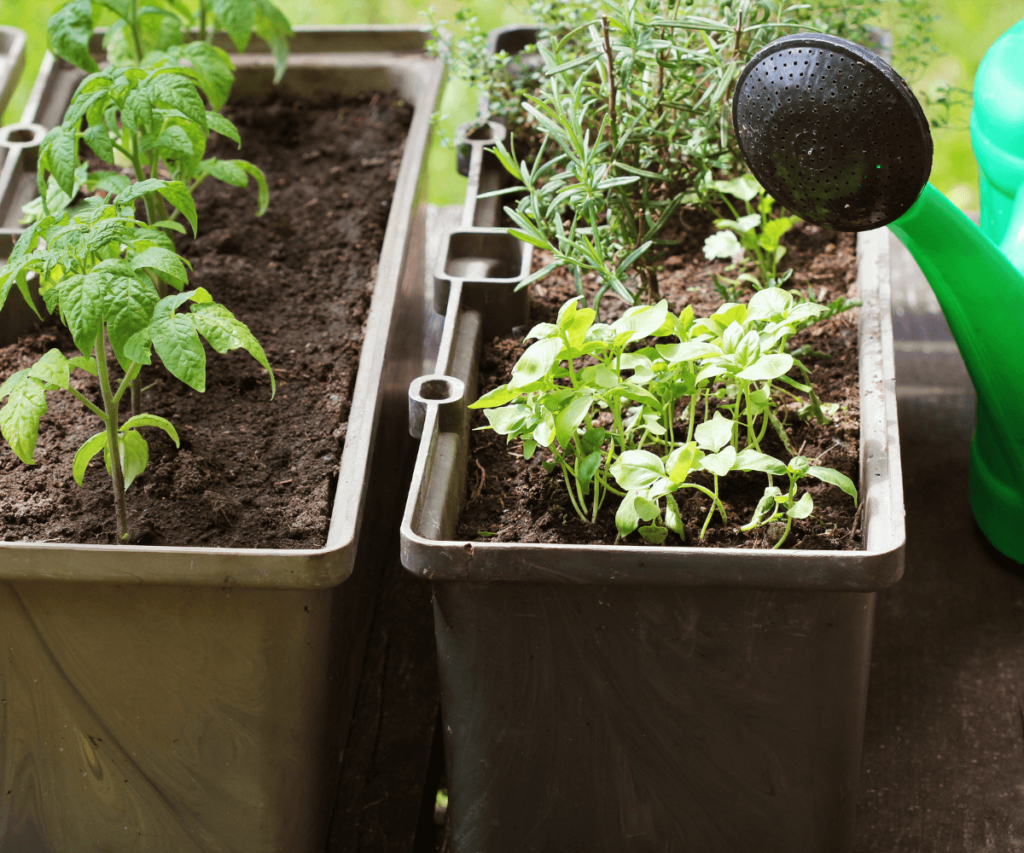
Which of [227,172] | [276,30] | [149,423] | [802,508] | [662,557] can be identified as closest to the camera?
[662,557]

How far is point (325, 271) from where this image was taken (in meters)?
1.39

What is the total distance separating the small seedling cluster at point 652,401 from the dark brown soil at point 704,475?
0.06 ft

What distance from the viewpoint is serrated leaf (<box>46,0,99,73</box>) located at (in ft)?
4.44

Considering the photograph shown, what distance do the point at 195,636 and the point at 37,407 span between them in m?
0.24

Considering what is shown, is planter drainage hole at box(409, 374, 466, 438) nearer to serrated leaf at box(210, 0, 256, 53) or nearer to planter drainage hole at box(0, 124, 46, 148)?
serrated leaf at box(210, 0, 256, 53)

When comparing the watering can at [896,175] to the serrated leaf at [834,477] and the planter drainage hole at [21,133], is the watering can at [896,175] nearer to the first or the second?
the serrated leaf at [834,477]

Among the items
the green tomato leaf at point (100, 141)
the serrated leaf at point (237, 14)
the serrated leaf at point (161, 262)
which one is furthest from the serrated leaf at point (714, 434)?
the serrated leaf at point (237, 14)

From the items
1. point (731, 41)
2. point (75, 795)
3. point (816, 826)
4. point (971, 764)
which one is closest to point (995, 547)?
point (971, 764)

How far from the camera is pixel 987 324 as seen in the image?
1073mm

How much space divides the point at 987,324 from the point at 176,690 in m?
0.87

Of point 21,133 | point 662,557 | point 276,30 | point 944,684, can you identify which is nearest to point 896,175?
point 662,557

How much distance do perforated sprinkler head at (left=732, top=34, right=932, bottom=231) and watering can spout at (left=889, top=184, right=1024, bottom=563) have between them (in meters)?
0.10

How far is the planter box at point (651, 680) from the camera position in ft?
2.55

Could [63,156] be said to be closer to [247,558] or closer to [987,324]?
[247,558]
